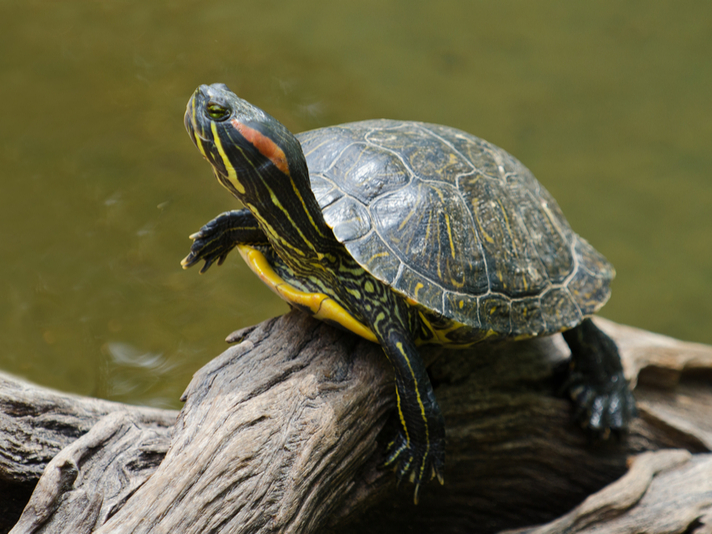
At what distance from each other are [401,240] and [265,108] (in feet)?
11.5

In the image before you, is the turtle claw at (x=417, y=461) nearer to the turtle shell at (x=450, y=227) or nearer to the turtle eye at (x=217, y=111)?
the turtle shell at (x=450, y=227)

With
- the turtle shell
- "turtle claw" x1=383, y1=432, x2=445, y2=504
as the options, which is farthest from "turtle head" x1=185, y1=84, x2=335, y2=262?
"turtle claw" x1=383, y1=432, x2=445, y2=504

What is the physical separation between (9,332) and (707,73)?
779 cm

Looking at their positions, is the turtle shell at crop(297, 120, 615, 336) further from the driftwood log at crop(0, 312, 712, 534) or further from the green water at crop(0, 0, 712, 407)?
the green water at crop(0, 0, 712, 407)

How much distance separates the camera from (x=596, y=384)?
221cm

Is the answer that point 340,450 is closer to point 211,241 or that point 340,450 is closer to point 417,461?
point 417,461

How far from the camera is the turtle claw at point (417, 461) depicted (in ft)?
5.64

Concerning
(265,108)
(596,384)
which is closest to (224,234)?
(596,384)

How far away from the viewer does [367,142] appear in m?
1.92

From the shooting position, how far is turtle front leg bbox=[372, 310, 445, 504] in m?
1.65

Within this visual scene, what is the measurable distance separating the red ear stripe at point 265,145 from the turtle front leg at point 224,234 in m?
0.46

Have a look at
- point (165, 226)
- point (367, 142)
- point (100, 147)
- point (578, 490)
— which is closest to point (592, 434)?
point (578, 490)

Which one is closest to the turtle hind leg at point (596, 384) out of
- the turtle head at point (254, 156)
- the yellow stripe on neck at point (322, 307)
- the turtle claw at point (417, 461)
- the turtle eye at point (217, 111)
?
the turtle claw at point (417, 461)

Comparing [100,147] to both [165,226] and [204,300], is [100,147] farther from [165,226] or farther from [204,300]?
[204,300]
